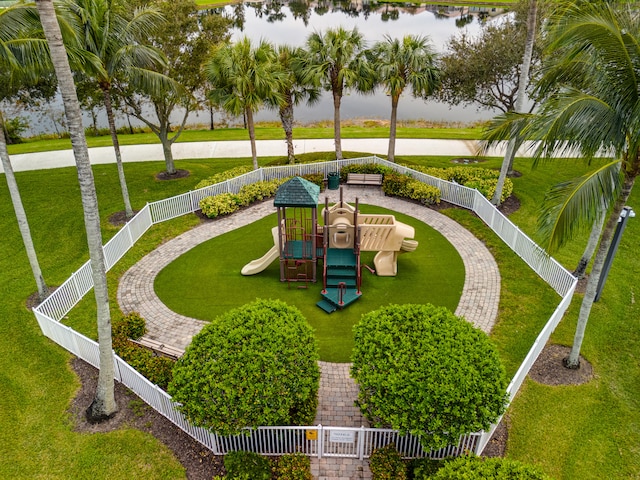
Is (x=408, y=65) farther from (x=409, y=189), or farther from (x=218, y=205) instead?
(x=218, y=205)

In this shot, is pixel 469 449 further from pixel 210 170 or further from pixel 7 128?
Answer: pixel 7 128

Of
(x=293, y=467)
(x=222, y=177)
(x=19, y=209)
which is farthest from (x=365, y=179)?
(x=293, y=467)

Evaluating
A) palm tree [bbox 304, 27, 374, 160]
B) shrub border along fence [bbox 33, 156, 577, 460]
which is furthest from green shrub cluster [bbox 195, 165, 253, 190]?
palm tree [bbox 304, 27, 374, 160]

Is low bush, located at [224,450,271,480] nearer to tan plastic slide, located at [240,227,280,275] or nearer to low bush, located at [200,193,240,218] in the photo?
tan plastic slide, located at [240,227,280,275]

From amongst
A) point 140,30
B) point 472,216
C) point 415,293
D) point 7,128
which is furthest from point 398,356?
point 7,128

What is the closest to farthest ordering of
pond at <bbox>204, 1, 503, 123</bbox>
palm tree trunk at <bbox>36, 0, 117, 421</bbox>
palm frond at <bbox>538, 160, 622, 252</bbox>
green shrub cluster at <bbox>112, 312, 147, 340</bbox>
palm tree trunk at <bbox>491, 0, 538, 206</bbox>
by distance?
palm tree trunk at <bbox>36, 0, 117, 421</bbox>
palm frond at <bbox>538, 160, 622, 252</bbox>
green shrub cluster at <bbox>112, 312, 147, 340</bbox>
palm tree trunk at <bbox>491, 0, 538, 206</bbox>
pond at <bbox>204, 1, 503, 123</bbox>

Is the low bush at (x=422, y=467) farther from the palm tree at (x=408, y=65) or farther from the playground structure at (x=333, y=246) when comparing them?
the palm tree at (x=408, y=65)
